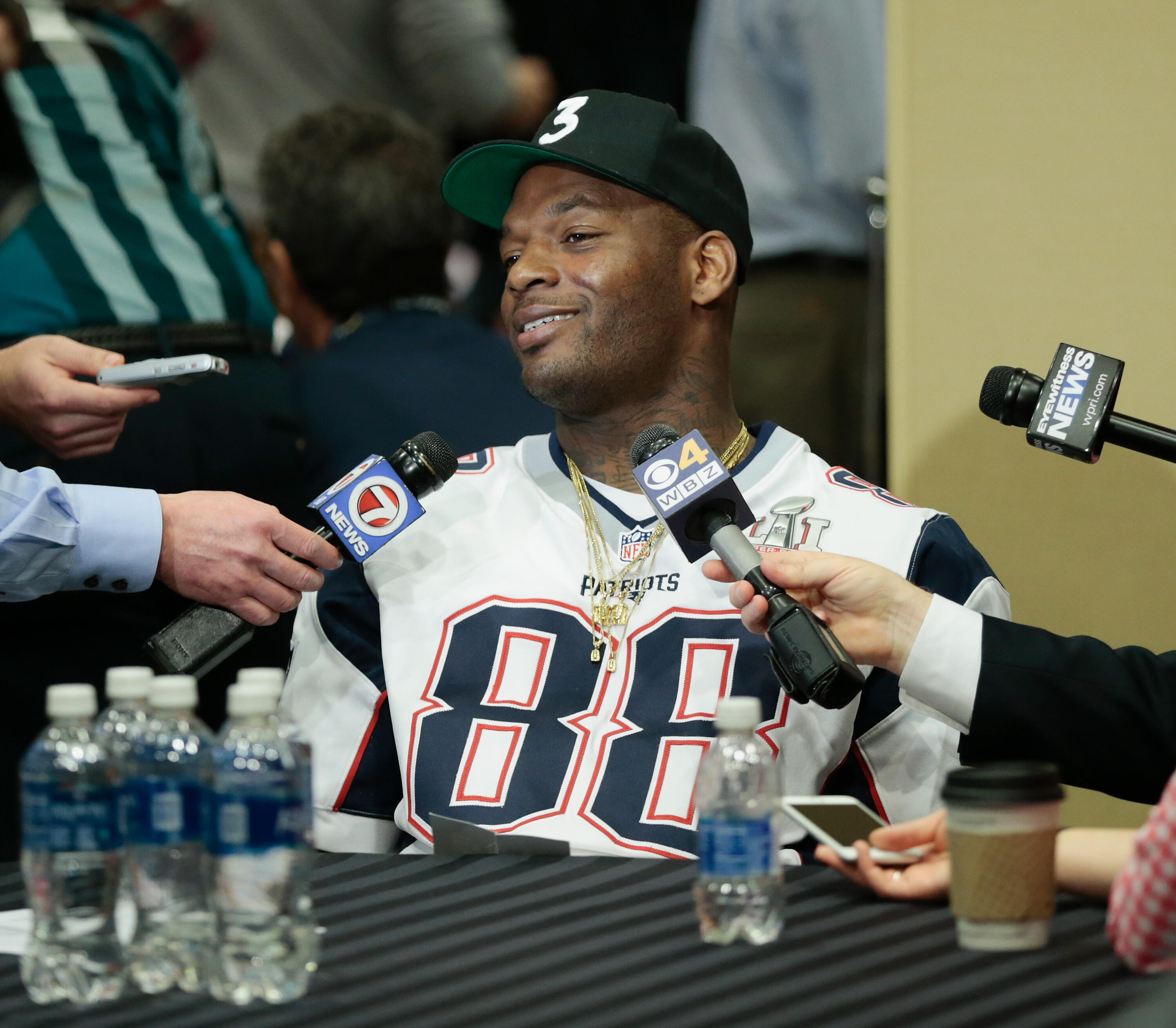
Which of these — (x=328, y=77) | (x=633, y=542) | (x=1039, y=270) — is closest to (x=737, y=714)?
(x=633, y=542)

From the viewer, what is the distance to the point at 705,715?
6.12ft

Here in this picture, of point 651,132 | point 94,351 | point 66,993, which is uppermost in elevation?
point 651,132

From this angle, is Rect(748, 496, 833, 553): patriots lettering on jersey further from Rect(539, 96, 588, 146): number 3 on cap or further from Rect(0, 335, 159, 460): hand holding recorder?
Rect(0, 335, 159, 460): hand holding recorder

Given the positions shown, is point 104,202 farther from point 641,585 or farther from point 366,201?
point 641,585

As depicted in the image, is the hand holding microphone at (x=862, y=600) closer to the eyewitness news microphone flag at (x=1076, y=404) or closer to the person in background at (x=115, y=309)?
the eyewitness news microphone flag at (x=1076, y=404)

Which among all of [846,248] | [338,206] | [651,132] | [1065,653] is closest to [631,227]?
[651,132]

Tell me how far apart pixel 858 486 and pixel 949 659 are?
0.49m

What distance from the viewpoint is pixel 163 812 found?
120cm

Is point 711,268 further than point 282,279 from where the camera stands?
No

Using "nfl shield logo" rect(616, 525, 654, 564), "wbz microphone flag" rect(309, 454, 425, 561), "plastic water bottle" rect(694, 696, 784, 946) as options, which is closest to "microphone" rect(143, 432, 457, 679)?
"wbz microphone flag" rect(309, 454, 425, 561)

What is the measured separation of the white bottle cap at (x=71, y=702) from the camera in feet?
4.09

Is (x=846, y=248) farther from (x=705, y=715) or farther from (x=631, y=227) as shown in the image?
(x=705, y=715)

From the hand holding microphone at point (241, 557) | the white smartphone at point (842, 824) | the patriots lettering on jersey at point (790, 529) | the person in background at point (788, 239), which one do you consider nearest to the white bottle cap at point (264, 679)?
the white smartphone at point (842, 824)

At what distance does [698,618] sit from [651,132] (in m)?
0.74
